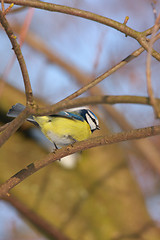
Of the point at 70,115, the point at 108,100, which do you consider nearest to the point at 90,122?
the point at 70,115

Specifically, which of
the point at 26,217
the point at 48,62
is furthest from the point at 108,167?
the point at 48,62

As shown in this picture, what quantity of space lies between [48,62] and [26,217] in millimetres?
2612

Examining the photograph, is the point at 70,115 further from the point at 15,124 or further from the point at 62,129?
the point at 15,124

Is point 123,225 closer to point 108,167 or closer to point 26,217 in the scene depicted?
point 108,167

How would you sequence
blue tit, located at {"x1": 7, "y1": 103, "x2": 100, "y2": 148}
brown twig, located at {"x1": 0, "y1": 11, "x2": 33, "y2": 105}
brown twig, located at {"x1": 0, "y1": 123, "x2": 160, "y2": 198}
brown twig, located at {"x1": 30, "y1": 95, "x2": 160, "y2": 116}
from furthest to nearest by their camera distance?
blue tit, located at {"x1": 7, "y1": 103, "x2": 100, "y2": 148}, brown twig, located at {"x1": 0, "y1": 123, "x2": 160, "y2": 198}, brown twig, located at {"x1": 0, "y1": 11, "x2": 33, "y2": 105}, brown twig, located at {"x1": 30, "y1": 95, "x2": 160, "y2": 116}

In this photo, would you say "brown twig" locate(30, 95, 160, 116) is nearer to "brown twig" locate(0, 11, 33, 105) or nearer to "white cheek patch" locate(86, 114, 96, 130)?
"brown twig" locate(0, 11, 33, 105)

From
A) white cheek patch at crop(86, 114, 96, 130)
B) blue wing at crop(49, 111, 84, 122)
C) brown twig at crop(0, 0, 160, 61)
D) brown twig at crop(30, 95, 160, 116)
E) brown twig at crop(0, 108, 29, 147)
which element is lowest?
brown twig at crop(0, 108, 29, 147)

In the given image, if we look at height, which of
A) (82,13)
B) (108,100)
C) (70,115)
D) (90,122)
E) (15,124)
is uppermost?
(90,122)

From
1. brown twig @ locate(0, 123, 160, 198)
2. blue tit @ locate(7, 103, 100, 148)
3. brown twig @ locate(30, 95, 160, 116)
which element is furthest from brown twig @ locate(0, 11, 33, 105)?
blue tit @ locate(7, 103, 100, 148)

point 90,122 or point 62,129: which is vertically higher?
point 90,122

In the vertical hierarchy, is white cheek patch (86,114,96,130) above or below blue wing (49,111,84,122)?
above

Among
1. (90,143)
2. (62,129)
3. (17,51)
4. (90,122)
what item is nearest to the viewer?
(17,51)

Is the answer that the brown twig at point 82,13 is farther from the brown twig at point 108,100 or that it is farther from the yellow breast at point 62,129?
the yellow breast at point 62,129

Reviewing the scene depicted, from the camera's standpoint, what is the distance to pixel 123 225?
4.55m
